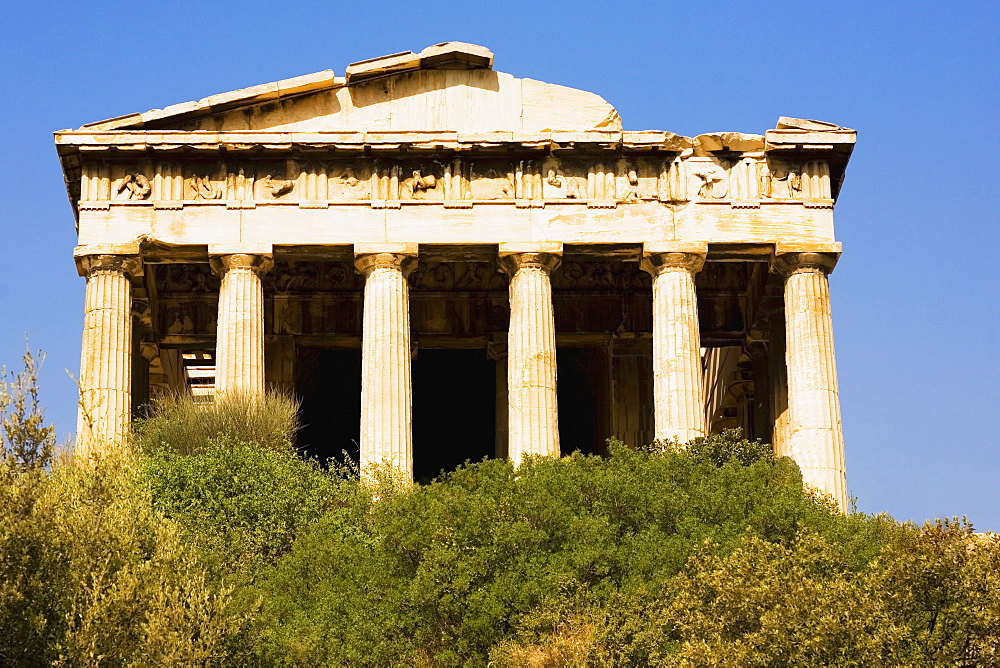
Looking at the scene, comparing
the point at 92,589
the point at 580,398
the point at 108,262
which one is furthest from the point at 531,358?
the point at 92,589

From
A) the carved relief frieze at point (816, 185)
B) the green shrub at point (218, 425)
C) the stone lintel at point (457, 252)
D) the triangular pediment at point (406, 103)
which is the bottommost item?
the green shrub at point (218, 425)

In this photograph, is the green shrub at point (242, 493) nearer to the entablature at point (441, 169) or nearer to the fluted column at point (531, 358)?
the fluted column at point (531, 358)

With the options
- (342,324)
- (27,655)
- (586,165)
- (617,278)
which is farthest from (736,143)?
(27,655)

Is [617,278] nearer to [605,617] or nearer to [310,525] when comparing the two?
[310,525]

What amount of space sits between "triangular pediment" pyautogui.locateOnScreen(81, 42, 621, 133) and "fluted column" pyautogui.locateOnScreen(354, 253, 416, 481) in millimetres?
2738

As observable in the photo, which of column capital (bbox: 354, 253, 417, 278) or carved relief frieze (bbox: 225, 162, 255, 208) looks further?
carved relief frieze (bbox: 225, 162, 255, 208)

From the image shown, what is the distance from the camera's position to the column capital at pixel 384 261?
39.8 metres

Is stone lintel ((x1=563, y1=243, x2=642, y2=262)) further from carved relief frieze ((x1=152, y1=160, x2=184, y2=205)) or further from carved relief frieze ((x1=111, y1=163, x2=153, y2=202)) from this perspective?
carved relief frieze ((x1=111, y1=163, x2=153, y2=202))

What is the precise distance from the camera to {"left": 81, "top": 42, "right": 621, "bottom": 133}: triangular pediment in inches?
1587

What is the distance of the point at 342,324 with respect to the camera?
149 ft

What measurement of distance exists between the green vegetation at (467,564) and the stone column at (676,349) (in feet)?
6.00

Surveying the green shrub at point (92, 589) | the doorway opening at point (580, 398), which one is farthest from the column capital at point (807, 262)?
the green shrub at point (92, 589)

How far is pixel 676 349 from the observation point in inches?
1559

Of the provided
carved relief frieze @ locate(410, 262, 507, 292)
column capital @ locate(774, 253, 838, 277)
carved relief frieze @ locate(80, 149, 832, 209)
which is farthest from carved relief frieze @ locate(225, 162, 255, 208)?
column capital @ locate(774, 253, 838, 277)
